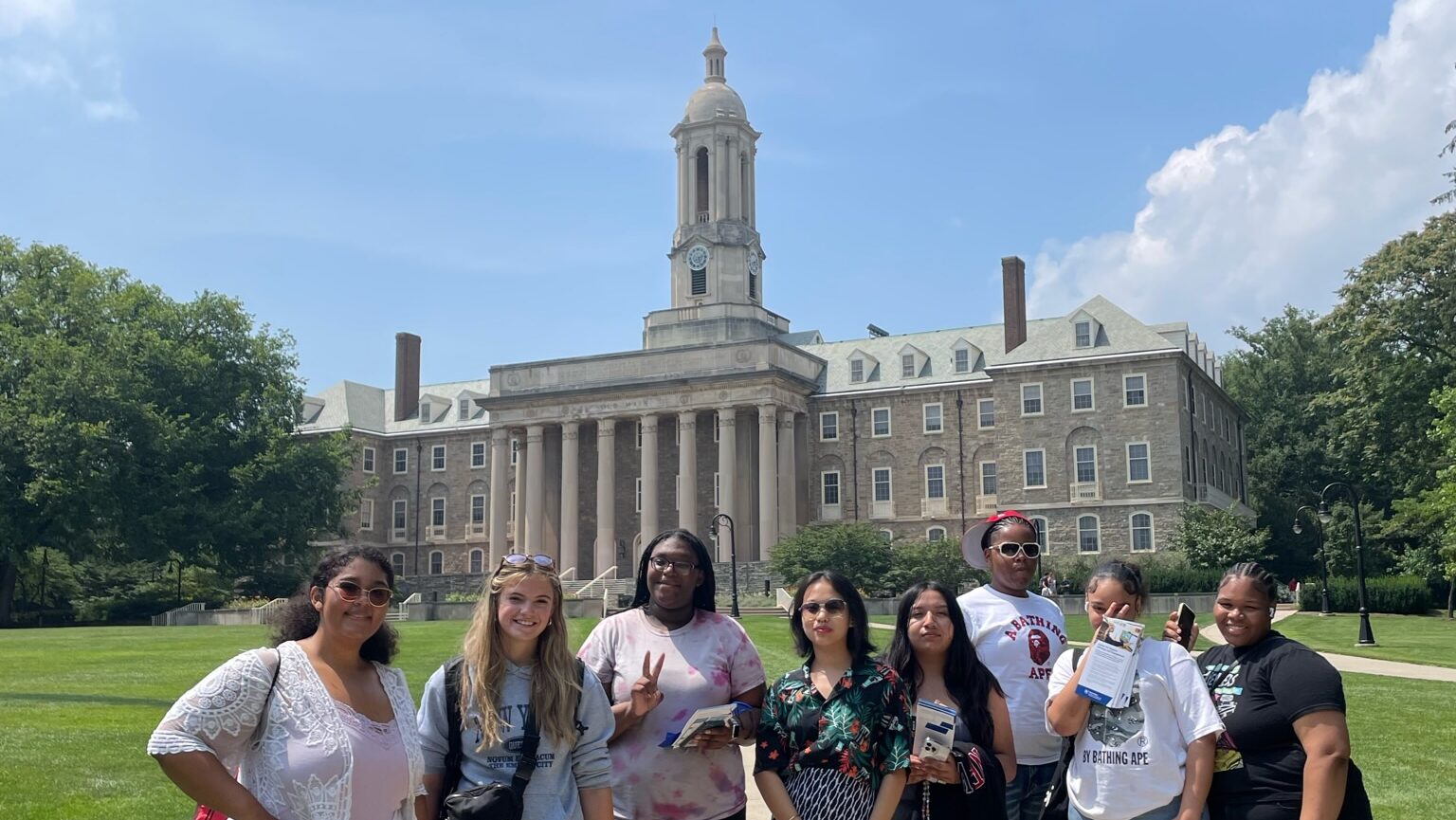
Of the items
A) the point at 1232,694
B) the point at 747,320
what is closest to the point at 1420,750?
the point at 1232,694

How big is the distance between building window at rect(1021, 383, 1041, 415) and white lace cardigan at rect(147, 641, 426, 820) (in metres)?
59.9

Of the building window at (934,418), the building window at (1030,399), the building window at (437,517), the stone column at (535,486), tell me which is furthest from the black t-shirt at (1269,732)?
the building window at (437,517)

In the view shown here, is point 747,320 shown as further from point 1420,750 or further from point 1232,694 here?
point 1232,694

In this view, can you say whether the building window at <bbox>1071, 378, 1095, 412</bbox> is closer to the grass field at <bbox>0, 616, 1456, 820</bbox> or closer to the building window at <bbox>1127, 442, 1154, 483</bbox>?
the building window at <bbox>1127, 442, 1154, 483</bbox>

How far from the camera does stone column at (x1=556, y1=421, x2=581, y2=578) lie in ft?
226

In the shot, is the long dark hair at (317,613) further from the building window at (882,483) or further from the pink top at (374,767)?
the building window at (882,483)

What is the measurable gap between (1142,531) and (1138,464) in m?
3.04

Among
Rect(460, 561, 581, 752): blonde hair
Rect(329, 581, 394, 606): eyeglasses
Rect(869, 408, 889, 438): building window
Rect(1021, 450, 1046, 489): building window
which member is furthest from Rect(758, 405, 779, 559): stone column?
Rect(329, 581, 394, 606): eyeglasses

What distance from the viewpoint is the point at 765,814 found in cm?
1152

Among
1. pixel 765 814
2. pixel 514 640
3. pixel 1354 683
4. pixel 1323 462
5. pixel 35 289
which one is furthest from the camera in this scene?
pixel 1323 462

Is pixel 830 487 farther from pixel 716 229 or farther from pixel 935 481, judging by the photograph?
pixel 716 229

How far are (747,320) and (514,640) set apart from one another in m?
70.0

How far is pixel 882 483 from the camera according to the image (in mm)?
68375

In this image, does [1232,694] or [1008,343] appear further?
[1008,343]
